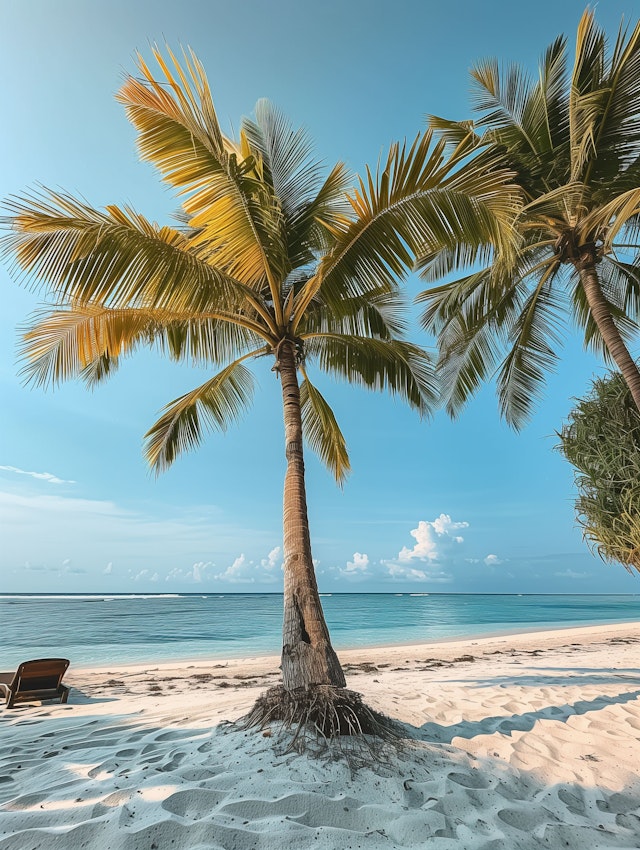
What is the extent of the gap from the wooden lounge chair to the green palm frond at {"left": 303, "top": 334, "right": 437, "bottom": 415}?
6.39 meters

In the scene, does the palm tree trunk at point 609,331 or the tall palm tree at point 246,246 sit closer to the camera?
the tall palm tree at point 246,246

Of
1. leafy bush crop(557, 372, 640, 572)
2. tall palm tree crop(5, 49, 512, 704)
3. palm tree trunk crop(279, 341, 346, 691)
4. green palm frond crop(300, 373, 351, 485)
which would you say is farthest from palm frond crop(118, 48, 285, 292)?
leafy bush crop(557, 372, 640, 572)

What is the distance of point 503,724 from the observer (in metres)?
4.69

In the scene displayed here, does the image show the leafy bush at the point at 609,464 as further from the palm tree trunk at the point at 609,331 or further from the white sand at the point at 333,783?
the white sand at the point at 333,783

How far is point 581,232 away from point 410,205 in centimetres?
350

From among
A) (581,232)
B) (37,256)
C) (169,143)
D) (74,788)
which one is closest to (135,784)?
(74,788)

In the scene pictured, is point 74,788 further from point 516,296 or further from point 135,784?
point 516,296

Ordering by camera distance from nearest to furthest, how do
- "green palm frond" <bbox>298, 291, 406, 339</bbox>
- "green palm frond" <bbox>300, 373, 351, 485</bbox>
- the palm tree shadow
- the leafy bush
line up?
1. the palm tree shadow
2. the leafy bush
3. "green palm frond" <bbox>298, 291, 406, 339</bbox>
4. "green palm frond" <bbox>300, 373, 351, 485</bbox>

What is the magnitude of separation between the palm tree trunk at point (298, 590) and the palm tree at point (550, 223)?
9.80ft

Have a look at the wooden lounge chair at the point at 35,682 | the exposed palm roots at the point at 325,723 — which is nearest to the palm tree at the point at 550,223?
the exposed palm roots at the point at 325,723

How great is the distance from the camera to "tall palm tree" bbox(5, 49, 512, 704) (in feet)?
15.7

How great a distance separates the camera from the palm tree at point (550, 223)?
6320 millimetres

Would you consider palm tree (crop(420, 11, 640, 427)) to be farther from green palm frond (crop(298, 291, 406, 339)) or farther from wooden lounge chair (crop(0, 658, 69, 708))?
wooden lounge chair (crop(0, 658, 69, 708))

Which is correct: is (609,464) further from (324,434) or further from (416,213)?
(324,434)
